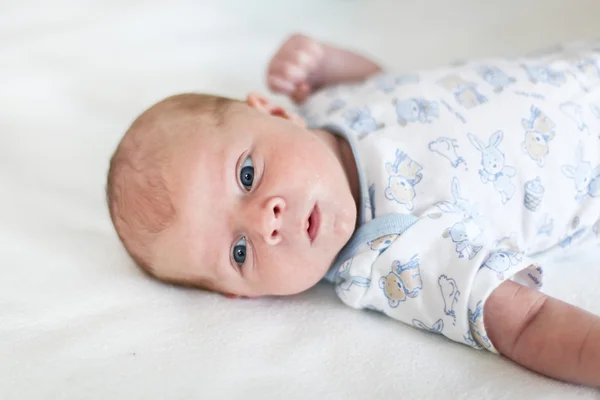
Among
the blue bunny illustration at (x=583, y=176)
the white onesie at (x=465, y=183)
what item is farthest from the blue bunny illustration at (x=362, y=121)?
the blue bunny illustration at (x=583, y=176)

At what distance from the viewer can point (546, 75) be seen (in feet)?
3.75

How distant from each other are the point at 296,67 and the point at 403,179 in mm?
492

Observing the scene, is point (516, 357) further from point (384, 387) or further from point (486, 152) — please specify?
point (486, 152)

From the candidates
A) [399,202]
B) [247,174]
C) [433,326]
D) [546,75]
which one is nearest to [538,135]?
[546,75]

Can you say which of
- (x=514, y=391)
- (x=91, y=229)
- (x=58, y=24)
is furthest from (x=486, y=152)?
(x=58, y=24)

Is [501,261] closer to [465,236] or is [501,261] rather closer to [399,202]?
[465,236]

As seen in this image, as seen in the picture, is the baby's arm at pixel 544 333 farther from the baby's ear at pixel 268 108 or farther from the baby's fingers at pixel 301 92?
the baby's fingers at pixel 301 92

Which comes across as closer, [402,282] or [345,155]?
[402,282]

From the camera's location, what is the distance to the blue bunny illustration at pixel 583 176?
3.47 ft

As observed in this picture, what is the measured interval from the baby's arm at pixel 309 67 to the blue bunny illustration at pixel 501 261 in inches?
26.0

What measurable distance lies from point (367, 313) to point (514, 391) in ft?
0.81

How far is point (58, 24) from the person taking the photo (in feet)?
5.03

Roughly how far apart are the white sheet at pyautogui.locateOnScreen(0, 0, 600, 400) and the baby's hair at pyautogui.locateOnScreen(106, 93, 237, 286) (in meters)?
0.08

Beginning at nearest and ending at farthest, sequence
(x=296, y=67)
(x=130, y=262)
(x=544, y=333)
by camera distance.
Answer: (x=544, y=333) < (x=130, y=262) < (x=296, y=67)
